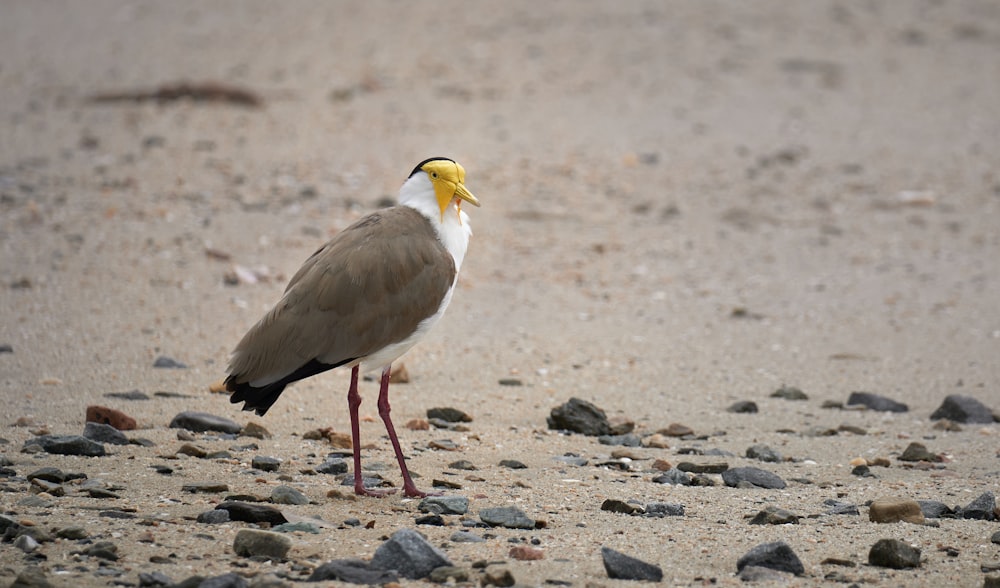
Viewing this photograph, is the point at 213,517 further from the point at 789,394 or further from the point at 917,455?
the point at 789,394

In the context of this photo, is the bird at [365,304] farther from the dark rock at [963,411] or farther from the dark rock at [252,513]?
the dark rock at [963,411]

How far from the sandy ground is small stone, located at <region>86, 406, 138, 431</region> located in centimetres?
10

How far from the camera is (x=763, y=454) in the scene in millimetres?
6645

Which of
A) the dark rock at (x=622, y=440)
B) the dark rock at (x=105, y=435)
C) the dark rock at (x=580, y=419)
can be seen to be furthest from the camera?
the dark rock at (x=580, y=419)

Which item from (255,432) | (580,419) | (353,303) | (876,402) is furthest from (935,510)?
(255,432)

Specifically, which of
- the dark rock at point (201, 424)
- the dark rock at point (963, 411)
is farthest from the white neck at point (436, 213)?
the dark rock at point (963, 411)

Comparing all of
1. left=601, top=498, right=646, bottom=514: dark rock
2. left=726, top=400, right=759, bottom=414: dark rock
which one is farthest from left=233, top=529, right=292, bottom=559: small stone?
left=726, top=400, right=759, bottom=414: dark rock

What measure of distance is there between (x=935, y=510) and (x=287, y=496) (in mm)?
2891

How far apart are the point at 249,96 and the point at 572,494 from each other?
10046 millimetres

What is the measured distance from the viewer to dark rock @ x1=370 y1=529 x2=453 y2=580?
178 inches

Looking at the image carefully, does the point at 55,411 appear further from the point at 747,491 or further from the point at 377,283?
the point at 747,491

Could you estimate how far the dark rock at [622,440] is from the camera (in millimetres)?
6852

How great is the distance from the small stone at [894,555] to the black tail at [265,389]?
→ 2497 mm

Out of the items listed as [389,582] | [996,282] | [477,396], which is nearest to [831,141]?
[996,282]
